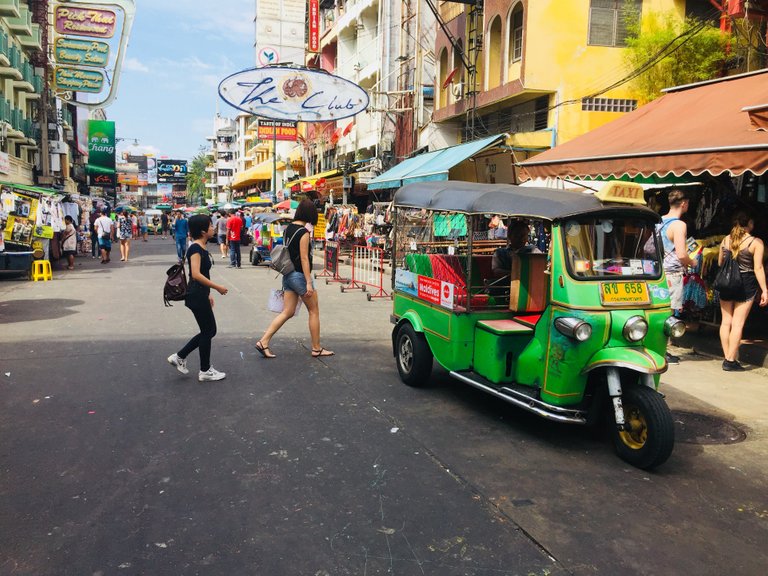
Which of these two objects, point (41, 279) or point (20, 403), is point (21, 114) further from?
point (20, 403)

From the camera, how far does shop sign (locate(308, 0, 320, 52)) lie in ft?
109

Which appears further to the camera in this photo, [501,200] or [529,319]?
[529,319]

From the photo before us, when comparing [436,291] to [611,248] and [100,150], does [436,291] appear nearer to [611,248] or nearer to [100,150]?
[611,248]

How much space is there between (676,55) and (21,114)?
1124 inches

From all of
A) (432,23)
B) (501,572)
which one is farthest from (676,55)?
(501,572)

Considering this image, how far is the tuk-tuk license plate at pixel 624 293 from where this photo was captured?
473 cm

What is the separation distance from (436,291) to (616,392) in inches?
82.3

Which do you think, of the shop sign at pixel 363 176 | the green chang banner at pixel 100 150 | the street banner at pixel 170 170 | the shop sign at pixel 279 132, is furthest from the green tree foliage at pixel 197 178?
the shop sign at pixel 363 176

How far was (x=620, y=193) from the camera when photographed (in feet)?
16.1

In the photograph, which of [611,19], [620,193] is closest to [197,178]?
[611,19]

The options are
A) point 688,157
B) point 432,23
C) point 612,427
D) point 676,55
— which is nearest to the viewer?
point 612,427

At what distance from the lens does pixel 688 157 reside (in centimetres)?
729

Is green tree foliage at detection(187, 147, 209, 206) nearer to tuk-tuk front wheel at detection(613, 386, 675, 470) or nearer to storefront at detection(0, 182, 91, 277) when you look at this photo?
storefront at detection(0, 182, 91, 277)

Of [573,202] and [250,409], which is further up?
[573,202]
